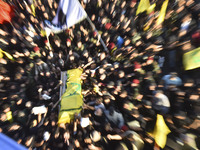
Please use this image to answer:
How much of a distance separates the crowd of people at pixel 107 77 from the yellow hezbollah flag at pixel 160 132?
0.07 m

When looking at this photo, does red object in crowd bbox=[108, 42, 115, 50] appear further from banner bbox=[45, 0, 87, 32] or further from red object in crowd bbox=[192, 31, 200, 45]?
red object in crowd bbox=[192, 31, 200, 45]

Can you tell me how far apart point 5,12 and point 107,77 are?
104 inches

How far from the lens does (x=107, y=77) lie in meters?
2.46

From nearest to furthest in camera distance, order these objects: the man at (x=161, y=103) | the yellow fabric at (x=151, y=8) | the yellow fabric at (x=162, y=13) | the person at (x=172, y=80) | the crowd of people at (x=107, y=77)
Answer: the crowd of people at (x=107, y=77), the man at (x=161, y=103), the person at (x=172, y=80), the yellow fabric at (x=162, y=13), the yellow fabric at (x=151, y=8)

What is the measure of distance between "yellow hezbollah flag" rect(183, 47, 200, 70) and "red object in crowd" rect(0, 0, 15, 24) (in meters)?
3.82

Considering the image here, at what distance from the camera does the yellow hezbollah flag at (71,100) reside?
1945mm

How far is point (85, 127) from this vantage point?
1811mm

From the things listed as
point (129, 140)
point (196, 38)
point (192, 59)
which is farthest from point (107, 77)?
point (196, 38)

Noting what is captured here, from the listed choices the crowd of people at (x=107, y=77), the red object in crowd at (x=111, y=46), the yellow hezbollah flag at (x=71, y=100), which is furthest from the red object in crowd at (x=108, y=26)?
the yellow hezbollah flag at (x=71, y=100)

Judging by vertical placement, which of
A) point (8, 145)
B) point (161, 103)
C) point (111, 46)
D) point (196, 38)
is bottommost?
point (161, 103)

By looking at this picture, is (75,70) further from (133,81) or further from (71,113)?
(133,81)

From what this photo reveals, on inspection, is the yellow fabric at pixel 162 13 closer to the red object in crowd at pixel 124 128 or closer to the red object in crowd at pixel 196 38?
the red object in crowd at pixel 196 38

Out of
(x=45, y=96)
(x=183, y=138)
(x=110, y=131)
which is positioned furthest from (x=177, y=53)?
(x=45, y=96)

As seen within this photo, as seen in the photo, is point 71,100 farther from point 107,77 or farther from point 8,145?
point 8,145
